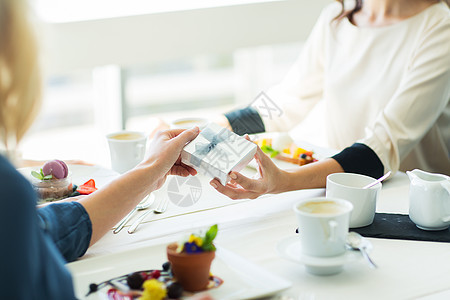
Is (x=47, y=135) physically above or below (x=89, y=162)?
below

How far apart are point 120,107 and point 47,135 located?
2.47 metres

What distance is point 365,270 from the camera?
99cm

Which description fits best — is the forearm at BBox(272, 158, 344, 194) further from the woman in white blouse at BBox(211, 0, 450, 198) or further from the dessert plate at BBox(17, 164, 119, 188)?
the dessert plate at BBox(17, 164, 119, 188)

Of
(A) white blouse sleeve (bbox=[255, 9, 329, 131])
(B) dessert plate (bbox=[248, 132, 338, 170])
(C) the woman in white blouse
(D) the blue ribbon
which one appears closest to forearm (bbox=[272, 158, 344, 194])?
(C) the woman in white blouse

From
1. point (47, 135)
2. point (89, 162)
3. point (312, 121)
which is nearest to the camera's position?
point (89, 162)

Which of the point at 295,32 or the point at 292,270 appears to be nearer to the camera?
the point at 292,270

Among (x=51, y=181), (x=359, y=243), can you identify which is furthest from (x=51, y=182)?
(x=359, y=243)

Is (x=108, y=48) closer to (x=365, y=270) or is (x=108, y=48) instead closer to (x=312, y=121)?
(x=312, y=121)

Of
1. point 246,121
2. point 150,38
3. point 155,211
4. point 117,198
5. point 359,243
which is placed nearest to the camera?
point 359,243

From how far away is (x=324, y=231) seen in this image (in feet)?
3.11

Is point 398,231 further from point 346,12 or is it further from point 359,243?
point 346,12

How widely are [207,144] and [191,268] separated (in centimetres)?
37

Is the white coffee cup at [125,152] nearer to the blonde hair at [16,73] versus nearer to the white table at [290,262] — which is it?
the white table at [290,262]

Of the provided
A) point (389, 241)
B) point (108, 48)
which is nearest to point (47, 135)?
point (108, 48)
